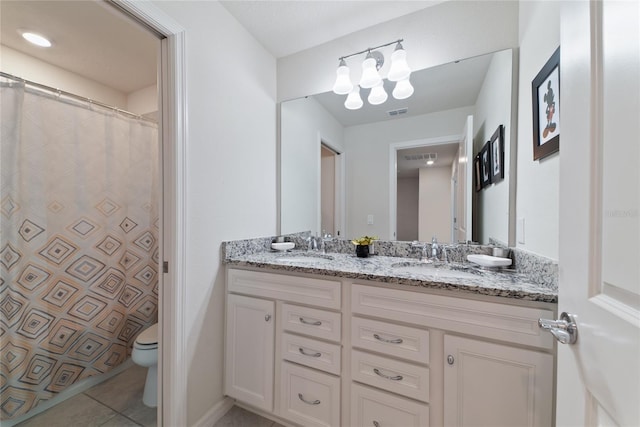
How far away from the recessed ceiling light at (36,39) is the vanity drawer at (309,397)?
2605 millimetres

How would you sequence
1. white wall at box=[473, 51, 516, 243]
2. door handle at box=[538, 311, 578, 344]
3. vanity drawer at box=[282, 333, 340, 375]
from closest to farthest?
door handle at box=[538, 311, 578, 344], vanity drawer at box=[282, 333, 340, 375], white wall at box=[473, 51, 516, 243]

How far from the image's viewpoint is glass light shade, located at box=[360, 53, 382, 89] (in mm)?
1558

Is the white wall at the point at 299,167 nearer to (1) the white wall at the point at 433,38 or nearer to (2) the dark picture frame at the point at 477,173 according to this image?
(1) the white wall at the point at 433,38

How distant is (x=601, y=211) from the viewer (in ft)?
1.43

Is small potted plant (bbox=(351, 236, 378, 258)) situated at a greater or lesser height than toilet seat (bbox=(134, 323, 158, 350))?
A: greater

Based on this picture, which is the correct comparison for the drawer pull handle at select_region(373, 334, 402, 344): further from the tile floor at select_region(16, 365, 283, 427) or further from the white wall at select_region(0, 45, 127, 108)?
the white wall at select_region(0, 45, 127, 108)

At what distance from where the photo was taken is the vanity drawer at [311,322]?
1182 mm

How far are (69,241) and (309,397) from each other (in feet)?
6.07

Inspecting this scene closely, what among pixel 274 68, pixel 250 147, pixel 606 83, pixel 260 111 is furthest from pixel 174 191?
pixel 606 83

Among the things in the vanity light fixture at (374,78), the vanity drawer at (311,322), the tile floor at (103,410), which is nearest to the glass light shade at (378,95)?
the vanity light fixture at (374,78)

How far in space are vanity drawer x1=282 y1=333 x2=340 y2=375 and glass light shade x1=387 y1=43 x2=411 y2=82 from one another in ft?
5.07

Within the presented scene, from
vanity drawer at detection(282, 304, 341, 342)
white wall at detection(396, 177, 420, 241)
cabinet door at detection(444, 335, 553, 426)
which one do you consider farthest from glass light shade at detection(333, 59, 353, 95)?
cabinet door at detection(444, 335, 553, 426)

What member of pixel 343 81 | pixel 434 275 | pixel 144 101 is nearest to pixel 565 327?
pixel 434 275

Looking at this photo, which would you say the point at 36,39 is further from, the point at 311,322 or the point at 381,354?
the point at 381,354
